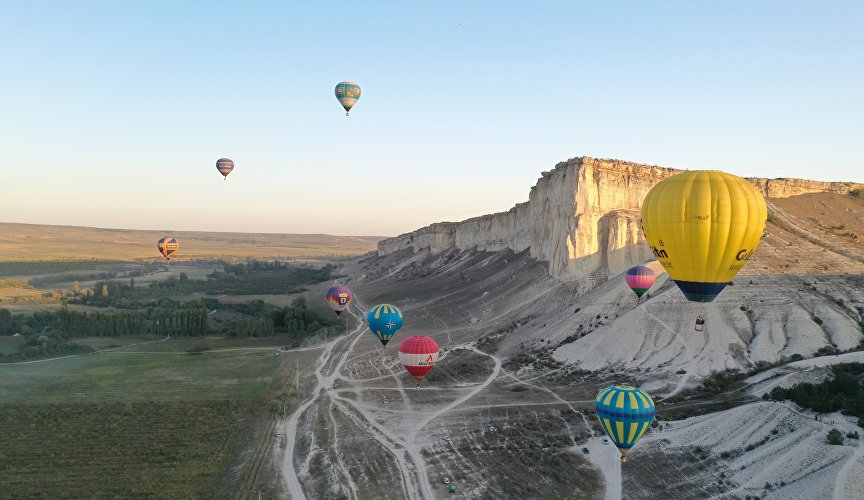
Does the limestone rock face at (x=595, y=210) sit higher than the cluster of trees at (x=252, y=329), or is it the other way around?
the limestone rock face at (x=595, y=210)

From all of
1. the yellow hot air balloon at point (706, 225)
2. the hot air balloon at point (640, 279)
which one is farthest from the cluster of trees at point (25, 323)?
the yellow hot air balloon at point (706, 225)

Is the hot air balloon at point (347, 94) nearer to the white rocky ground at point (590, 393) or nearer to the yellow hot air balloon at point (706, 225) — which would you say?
the white rocky ground at point (590, 393)

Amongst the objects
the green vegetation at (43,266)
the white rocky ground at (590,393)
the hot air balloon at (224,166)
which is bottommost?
the green vegetation at (43,266)

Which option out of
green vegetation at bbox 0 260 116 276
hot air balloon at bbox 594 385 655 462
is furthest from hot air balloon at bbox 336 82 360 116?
green vegetation at bbox 0 260 116 276

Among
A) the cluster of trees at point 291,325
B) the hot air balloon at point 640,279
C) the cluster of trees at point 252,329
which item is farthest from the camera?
the cluster of trees at point 291,325

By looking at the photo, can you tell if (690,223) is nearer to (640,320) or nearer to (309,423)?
(640,320)

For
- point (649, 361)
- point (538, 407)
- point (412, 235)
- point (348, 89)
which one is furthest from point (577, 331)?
point (412, 235)

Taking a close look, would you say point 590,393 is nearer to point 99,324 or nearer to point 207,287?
point 99,324

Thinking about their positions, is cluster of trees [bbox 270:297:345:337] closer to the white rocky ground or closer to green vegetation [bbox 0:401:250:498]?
the white rocky ground

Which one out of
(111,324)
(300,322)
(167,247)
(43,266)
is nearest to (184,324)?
(111,324)
